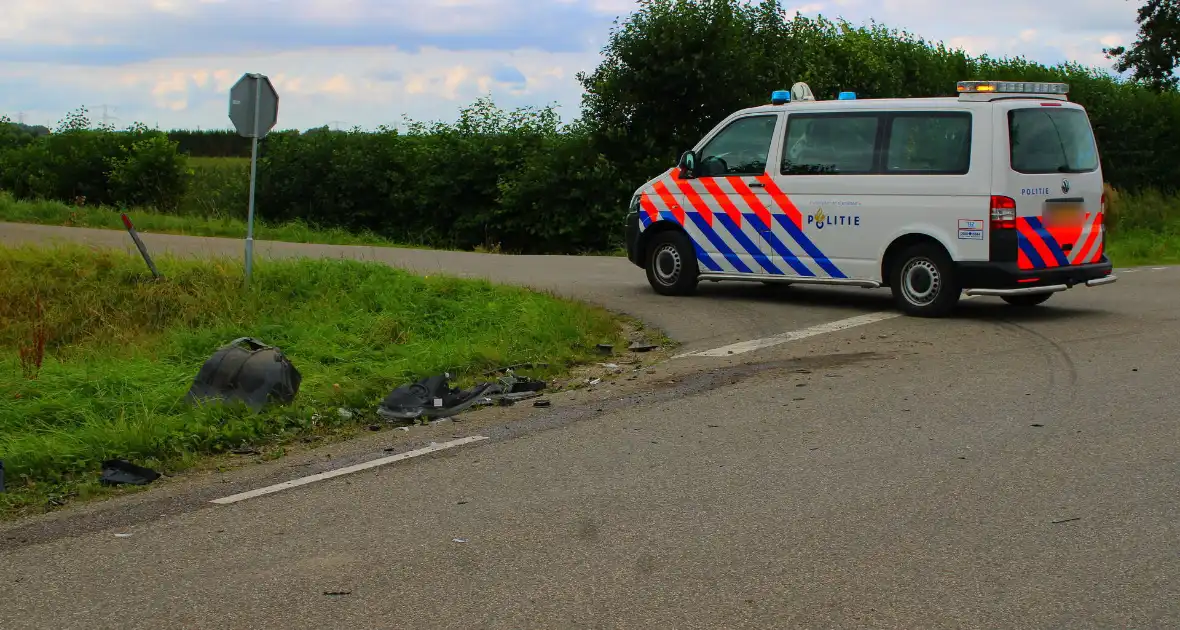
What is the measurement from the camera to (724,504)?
19.1 feet

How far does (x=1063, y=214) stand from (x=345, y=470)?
304 inches

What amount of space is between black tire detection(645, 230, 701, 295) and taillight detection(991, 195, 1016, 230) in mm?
3349

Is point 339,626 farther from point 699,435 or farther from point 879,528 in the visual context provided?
point 699,435

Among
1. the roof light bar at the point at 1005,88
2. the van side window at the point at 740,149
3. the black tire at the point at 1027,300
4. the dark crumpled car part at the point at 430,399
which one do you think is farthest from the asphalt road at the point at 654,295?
the dark crumpled car part at the point at 430,399

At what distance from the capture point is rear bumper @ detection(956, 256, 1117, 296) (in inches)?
451

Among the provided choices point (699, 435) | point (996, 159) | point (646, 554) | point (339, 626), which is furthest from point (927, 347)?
point (339, 626)

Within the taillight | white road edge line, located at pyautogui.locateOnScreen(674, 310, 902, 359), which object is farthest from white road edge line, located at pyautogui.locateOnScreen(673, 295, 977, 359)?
the taillight

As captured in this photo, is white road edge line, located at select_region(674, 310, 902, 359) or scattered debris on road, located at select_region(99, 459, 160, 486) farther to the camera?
white road edge line, located at select_region(674, 310, 902, 359)

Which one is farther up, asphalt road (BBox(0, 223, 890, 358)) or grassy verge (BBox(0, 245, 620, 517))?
asphalt road (BBox(0, 223, 890, 358))

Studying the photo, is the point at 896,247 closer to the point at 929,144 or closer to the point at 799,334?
the point at 929,144

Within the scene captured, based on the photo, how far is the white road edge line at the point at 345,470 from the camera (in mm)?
6188

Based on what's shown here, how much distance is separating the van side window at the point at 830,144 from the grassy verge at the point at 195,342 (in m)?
2.51

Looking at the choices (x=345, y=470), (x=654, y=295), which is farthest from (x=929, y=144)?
(x=345, y=470)

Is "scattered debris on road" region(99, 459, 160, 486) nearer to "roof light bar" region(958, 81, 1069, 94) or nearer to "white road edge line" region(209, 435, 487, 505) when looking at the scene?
"white road edge line" region(209, 435, 487, 505)
